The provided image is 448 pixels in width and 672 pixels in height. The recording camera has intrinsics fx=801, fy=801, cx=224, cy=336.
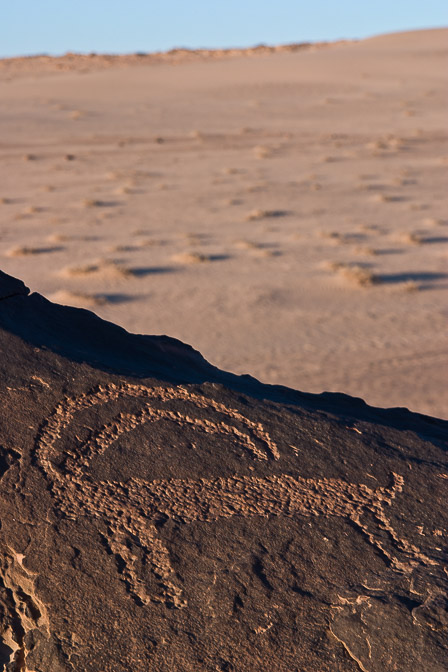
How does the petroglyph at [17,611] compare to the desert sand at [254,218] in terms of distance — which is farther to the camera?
the desert sand at [254,218]

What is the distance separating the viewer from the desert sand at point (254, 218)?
633 centimetres

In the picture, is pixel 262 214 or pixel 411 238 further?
pixel 262 214

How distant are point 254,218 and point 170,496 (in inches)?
348

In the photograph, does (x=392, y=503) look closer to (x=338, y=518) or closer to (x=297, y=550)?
(x=338, y=518)

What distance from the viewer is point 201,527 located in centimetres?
182

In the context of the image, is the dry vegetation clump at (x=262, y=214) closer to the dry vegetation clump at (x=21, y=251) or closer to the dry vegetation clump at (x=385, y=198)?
the dry vegetation clump at (x=385, y=198)

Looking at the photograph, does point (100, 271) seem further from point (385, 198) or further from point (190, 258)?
point (385, 198)

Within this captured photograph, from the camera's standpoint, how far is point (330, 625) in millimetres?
1599

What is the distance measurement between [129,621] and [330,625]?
0.40 meters

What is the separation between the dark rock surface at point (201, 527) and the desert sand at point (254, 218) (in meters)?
3.13

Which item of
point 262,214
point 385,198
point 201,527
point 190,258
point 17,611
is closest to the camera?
point 17,611

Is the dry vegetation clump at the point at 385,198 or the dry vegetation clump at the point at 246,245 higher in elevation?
the dry vegetation clump at the point at 385,198

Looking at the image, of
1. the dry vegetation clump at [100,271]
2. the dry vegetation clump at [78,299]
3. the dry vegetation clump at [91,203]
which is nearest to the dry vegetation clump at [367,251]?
the dry vegetation clump at [100,271]

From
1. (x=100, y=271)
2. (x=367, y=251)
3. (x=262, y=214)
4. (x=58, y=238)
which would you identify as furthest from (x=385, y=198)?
(x=100, y=271)
